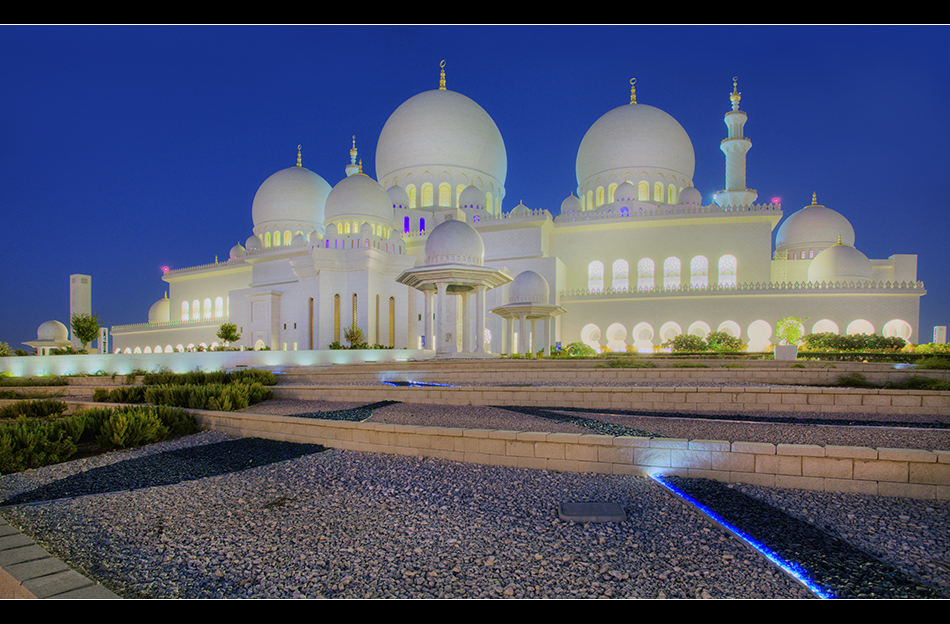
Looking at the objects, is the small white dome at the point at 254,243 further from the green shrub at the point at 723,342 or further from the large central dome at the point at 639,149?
the green shrub at the point at 723,342

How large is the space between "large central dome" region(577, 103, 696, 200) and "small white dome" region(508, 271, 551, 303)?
11.2 m

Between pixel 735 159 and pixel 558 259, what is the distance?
512 inches

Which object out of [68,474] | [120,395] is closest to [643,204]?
[120,395]

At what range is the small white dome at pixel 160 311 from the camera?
128 ft

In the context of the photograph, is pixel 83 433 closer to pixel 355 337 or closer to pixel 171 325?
pixel 355 337

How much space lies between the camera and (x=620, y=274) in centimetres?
2747

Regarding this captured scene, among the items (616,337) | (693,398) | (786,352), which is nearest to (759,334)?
(616,337)

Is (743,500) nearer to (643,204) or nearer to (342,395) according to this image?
(342,395)

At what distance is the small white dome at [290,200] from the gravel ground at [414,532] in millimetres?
32210

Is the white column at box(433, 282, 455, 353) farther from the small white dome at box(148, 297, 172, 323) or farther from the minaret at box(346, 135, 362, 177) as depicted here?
the small white dome at box(148, 297, 172, 323)

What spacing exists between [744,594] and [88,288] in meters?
50.2

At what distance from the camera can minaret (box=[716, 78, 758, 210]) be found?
29.4m

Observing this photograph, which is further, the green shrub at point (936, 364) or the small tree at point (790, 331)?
the small tree at point (790, 331)

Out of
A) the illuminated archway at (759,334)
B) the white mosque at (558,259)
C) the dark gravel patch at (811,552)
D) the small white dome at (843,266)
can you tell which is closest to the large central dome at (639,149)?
the white mosque at (558,259)
